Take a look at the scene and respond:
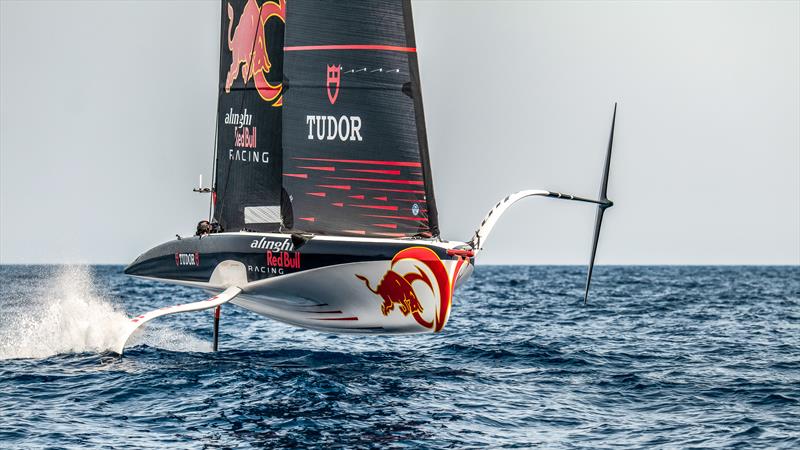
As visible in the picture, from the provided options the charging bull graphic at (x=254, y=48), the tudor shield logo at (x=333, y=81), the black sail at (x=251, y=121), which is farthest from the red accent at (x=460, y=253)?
the charging bull graphic at (x=254, y=48)

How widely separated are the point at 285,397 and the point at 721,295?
99.3ft

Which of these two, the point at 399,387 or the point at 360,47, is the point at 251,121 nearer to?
the point at 360,47

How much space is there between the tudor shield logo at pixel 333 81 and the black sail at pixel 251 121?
2.90 m

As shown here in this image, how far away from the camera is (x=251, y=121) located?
18.0 meters

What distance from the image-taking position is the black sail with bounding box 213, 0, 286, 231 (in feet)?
57.9

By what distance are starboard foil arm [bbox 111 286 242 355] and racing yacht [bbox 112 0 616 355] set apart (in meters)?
0.02

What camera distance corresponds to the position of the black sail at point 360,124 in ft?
47.5

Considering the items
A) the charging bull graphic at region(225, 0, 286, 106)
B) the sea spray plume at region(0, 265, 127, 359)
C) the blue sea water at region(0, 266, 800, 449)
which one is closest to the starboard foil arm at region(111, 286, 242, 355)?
the blue sea water at region(0, 266, 800, 449)

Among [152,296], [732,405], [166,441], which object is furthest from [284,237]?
[152,296]

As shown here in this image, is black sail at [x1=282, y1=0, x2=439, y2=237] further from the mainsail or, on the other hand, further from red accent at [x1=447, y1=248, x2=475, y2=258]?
red accent at [x1=447, y1=248, x2=475, y2=258]

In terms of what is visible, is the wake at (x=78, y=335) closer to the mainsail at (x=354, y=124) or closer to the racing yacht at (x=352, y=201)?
the racing yacht at (x=352, y=201)

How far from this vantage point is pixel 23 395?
1262cm

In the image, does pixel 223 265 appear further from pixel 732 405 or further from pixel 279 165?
pixel 732 405

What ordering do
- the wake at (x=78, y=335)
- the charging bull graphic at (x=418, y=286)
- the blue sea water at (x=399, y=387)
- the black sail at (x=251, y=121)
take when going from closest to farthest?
1. the blue sea water at (x=399, y=387)
2. the charging bull graphic at (x=418, y=286)
3. the wake at (x=78, y=335)
4. the black sail at (x=251, y=121)
